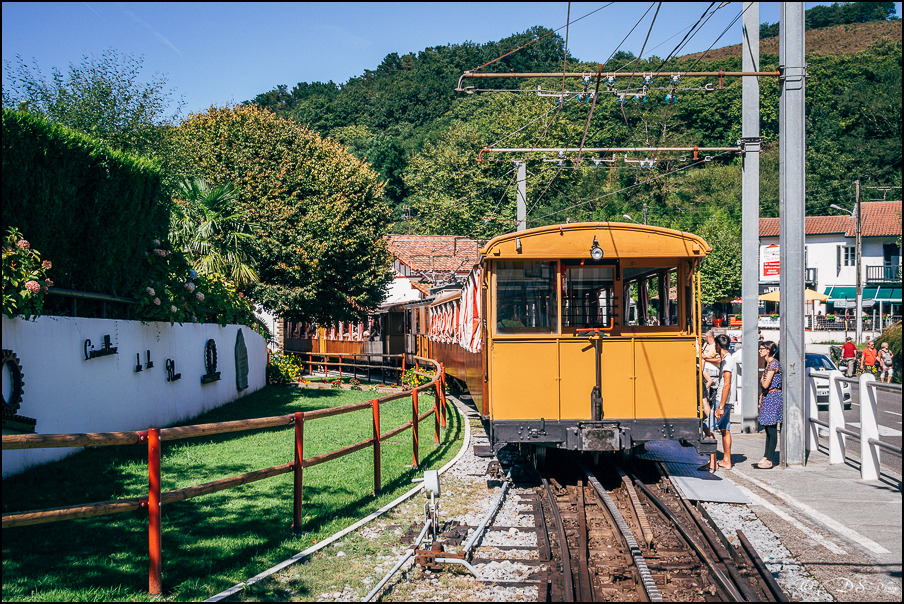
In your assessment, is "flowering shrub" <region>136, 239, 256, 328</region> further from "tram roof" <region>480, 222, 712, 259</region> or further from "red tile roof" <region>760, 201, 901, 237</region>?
"red tile roof" <region>760, 201, 901, 237</region>

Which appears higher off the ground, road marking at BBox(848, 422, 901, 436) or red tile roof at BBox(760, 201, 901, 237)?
red tile roof at BBox(760, 201, 901, 237)

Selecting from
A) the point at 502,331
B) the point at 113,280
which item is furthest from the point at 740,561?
the point at 113,280

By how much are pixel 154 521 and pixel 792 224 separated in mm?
9152

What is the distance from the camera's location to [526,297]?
9219 millimetres

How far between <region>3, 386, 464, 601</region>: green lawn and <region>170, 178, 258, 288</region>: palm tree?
26.3 ft

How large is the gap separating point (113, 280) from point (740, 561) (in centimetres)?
986

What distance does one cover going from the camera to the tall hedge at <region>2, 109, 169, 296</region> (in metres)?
8.95

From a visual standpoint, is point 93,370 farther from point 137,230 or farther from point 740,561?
point 740,561

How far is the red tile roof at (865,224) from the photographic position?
1764 inches

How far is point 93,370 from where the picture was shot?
33.4ft

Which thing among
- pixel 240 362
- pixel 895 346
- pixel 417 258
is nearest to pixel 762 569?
pixel 240 362

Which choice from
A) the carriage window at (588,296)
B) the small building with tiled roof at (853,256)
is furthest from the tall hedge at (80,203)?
the small building with tiled roof at (853,256)

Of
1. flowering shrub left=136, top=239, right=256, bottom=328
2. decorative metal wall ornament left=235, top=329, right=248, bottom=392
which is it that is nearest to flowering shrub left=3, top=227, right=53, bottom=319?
flowering shrub left=136, top=239, right=256, bottom=328

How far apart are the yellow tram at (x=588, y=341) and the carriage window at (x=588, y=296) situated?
0.04 feet
